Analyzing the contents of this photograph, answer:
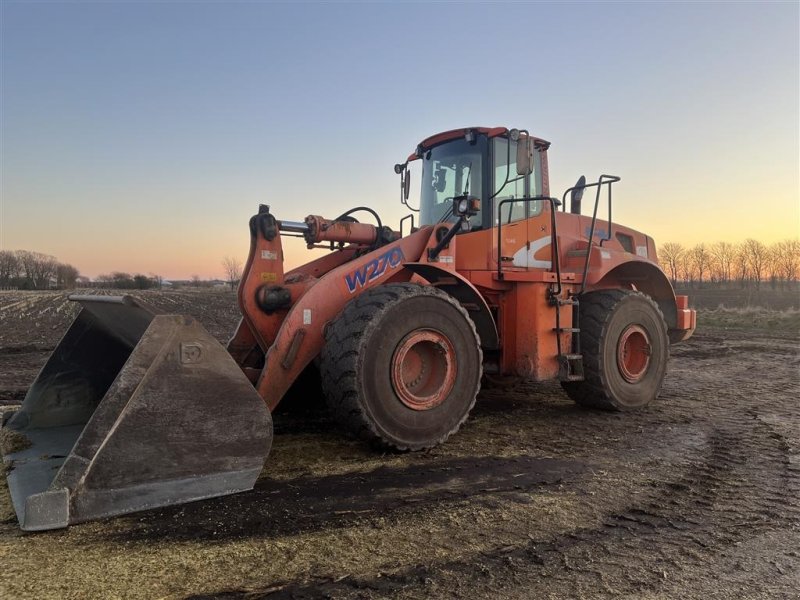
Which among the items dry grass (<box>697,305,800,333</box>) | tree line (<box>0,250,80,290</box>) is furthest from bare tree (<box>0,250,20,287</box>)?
dry grass (<box>697,305,800,333</box>)

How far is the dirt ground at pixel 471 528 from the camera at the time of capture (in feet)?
8.43

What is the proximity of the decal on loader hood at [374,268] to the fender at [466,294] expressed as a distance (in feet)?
0.37

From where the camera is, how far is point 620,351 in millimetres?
6414

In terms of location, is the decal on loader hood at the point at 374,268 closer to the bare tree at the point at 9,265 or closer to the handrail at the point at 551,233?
the handrail at the point at 551,233

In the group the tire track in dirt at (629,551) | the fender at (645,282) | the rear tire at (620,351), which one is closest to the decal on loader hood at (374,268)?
the tire track in dirt at (629,551)

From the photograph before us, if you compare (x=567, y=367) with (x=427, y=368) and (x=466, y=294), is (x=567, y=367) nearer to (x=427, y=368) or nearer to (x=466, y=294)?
(x=466, y=294)

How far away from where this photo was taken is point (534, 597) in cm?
249

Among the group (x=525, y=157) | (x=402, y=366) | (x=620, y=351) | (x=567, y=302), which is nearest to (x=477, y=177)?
(x=525, y=157)

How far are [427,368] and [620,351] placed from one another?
2.89 metres

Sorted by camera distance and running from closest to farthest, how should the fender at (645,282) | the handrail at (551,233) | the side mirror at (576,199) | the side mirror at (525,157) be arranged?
the side mirror at (525,157) < the handrail at (551,233) < the side mirror at (576,199) < the fender at (645,282)

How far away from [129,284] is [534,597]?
239ft

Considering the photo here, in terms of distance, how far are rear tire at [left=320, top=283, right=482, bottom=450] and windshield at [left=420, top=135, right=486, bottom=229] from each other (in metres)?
1.77

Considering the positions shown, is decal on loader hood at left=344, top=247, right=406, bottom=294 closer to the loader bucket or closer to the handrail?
the handrail

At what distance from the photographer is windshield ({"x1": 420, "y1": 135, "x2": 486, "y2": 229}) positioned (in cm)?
598
